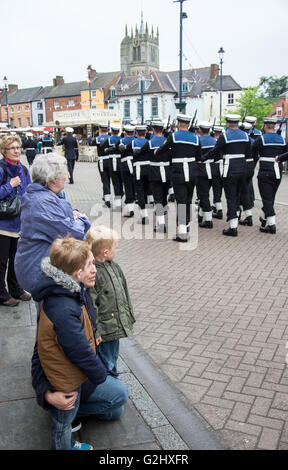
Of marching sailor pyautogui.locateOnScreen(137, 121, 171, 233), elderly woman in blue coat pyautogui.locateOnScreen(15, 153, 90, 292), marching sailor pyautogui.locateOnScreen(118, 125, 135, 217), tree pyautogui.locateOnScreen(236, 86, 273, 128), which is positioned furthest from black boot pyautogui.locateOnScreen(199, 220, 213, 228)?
tree pyautogui.locateOnScreen(236, 86, 273, 128)

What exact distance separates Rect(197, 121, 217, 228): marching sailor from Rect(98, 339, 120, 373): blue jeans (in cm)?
646

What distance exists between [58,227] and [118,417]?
1.41 metres

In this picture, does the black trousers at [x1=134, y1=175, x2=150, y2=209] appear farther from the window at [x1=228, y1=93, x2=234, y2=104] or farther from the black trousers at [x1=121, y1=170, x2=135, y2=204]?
the window at [x1=228, y1=93, x2=234, y2=104]

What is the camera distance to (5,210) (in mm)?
4992

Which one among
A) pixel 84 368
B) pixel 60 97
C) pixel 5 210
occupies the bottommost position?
pixel 84 368

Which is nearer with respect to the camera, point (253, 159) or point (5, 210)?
point (5, 210)

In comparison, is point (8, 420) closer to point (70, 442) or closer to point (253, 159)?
point (70, 442)

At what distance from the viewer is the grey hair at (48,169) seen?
3535mm

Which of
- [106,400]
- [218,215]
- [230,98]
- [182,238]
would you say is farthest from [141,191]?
[230,98]

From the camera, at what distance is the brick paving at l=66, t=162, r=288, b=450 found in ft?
11.0

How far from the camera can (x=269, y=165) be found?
8.97 meters

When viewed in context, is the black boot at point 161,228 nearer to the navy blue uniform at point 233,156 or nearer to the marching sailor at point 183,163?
the marching sailor at point 183,163

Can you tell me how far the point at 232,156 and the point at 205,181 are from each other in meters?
1.11
